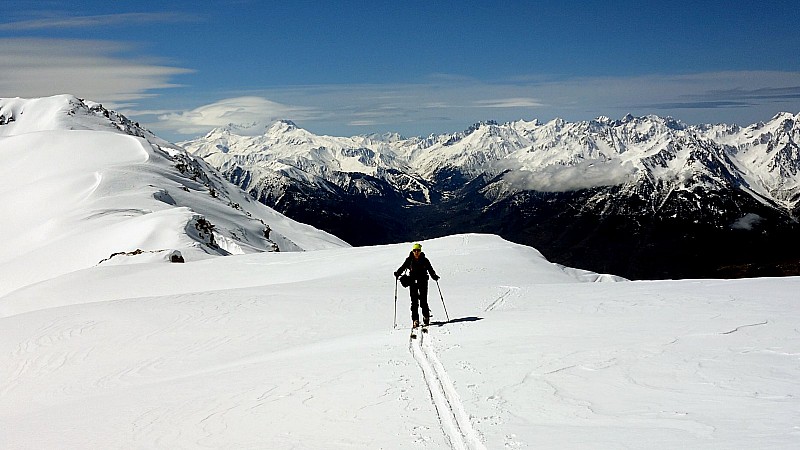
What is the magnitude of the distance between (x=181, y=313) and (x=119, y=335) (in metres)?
2.53

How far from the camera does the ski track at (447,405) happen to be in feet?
28.0

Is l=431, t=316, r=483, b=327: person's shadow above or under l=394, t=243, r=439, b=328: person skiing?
under

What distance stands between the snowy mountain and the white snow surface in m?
22.1

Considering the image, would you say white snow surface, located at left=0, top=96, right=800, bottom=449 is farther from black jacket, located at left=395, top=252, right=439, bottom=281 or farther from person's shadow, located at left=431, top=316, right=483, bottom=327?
black jacket, located at left=395, top=252, right=439, bottom=281

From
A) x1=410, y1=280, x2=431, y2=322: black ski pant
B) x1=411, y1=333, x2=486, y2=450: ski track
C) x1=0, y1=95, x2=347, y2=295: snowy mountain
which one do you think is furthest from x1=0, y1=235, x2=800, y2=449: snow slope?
x1=0, y1=95, x2=347, y2=295: snowy mountain

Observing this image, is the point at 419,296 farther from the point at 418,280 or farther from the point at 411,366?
the point at 411,366

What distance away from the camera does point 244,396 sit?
11656mm

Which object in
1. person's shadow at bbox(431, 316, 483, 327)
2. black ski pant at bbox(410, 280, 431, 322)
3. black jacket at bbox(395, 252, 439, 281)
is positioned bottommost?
person's shadow at bbox(431, 316, 483, 327)

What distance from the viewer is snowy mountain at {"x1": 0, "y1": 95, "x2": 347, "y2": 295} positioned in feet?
180

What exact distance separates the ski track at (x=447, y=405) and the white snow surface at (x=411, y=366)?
0.12 feet

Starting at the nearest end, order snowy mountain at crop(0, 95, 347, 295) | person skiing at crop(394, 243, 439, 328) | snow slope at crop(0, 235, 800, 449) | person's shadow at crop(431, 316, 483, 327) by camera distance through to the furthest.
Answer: snow slope at crop(0, 235, 800, 449)
person skiing at crop(394, 243, 439, 328)
person's shadow at crop(431, 316, 483, 327)
snowy mountain at crop(0, 95, 347, 295)

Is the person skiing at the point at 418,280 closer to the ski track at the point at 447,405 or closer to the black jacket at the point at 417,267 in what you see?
the black jacket at the point at 417,267

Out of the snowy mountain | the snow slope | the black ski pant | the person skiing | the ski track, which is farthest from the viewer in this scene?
the snowy mountain

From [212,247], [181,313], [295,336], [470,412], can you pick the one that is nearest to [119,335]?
[181,313]
